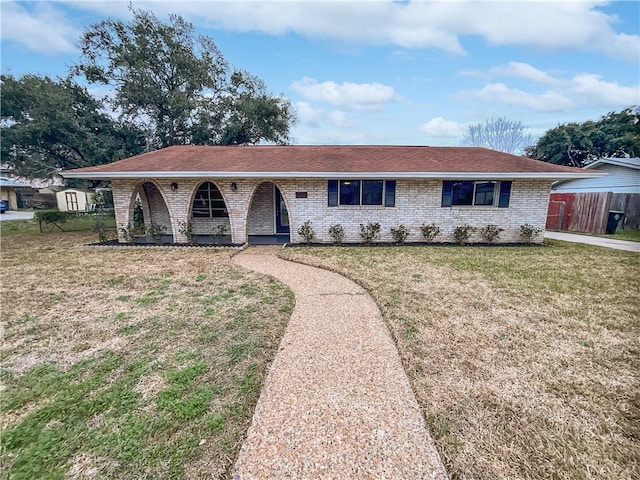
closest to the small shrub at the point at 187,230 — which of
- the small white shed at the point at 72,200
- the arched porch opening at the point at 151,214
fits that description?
the arched porch opening at the point at 151,214

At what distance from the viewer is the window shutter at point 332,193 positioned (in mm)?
9570

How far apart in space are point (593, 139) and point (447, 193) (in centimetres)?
2362

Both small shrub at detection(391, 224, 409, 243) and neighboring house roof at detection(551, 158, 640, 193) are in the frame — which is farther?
neighboring house roof at detection(551, 158, 640, 193)

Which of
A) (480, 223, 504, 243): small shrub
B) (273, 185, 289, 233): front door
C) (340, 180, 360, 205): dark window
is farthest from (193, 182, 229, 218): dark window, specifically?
(480, 223, 504, 243): small shrub

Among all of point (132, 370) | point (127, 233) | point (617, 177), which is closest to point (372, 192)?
point (132, 370)

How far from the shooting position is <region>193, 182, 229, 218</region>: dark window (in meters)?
11.2

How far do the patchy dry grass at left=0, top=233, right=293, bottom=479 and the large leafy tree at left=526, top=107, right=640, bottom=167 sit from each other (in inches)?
1175

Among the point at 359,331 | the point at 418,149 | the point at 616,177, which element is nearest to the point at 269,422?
the point at 359,331

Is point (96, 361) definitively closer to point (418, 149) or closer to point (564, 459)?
point (564, 459)

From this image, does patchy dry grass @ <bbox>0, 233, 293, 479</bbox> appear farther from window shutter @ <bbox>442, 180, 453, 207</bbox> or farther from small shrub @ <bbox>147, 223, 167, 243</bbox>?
window shutter @ <bbox>442, 180, 453, 207</bbox>

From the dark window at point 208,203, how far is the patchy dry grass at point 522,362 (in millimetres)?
6751

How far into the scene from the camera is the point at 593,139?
23.2m

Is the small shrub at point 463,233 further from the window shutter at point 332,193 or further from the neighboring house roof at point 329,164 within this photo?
the window shutter at point 332,193

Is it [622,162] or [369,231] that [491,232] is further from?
[622,162]
